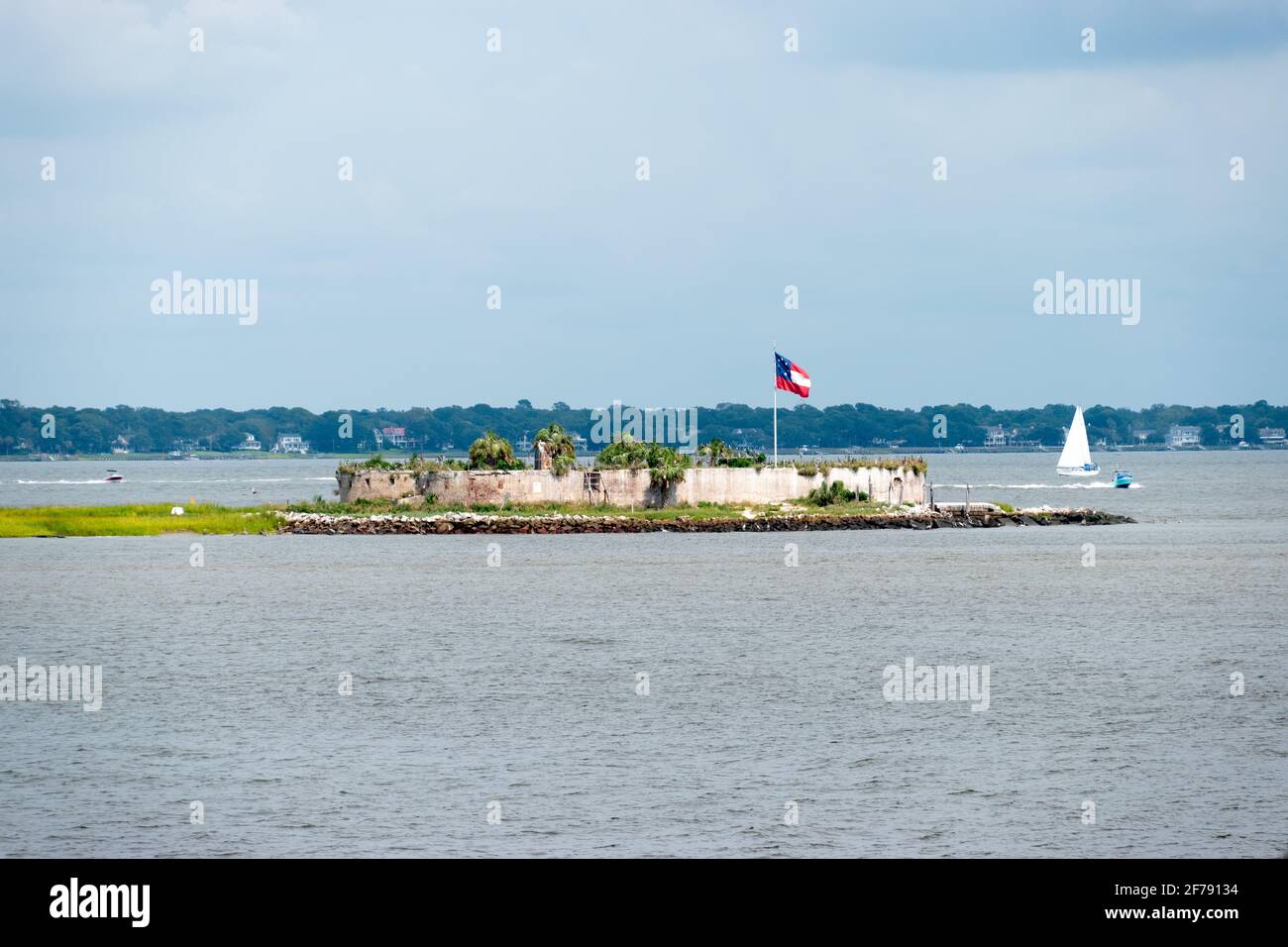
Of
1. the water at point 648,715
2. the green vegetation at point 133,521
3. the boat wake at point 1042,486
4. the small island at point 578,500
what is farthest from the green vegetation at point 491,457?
the boat wake at point 1042,486

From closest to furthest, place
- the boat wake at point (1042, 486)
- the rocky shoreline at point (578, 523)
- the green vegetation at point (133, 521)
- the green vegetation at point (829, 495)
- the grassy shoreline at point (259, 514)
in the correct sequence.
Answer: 1. the rocky shoreline at point (578, 523)
2. the grassy shoreline at point (259, 514)
3. the green vegetation at point (133, 521)
4. the green vegetation at point (829, 495)
5. the boat wake at point (1042, 486)

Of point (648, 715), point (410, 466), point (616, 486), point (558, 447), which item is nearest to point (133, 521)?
point (410, 466)

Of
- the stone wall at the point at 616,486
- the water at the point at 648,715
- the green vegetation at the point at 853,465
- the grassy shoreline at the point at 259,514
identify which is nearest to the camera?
the water at the point at 648,715

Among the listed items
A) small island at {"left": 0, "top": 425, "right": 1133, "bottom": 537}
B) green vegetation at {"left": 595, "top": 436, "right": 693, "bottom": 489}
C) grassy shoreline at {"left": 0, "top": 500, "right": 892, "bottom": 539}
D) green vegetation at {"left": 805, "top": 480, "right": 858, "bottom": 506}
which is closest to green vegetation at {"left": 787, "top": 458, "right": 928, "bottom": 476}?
small island at {"left": 0, "top": 425, "right": 1133, "bottom": 537}

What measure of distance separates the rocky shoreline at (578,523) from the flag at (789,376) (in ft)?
39.7

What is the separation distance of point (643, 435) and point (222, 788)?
77.8 meters

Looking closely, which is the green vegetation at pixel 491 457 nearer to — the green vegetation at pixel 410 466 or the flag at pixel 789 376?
the green vegetation at pixel 410 466

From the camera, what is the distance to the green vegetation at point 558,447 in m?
100

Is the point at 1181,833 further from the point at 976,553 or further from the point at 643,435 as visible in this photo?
the point at 643,435

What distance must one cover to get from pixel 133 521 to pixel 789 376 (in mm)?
45846

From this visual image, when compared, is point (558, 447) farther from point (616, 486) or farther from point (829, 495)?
point (829, 495)

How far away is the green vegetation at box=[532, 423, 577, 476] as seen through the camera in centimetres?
10019

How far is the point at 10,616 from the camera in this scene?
202 feet

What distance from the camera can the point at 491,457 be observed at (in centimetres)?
10088
